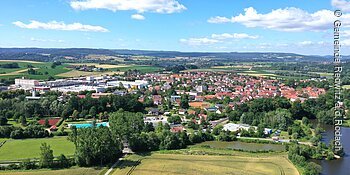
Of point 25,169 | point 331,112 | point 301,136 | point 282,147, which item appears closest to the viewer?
point 25,169

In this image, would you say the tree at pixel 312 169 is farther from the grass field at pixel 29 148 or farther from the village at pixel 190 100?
the grass field at pixel 29 148

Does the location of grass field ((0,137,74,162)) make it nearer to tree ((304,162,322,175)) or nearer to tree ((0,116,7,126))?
tree ((0,116,7,126))

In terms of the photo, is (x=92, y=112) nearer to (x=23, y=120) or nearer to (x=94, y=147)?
(x=23, y=120)

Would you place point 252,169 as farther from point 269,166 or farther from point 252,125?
point 252,125

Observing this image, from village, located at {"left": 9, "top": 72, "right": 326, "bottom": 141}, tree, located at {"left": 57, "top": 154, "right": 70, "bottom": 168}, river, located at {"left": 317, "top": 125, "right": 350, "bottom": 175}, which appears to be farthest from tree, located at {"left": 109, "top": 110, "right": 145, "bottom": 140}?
river, located at {"left": 317, "top": 125, "right": 350, "bottom": 175}

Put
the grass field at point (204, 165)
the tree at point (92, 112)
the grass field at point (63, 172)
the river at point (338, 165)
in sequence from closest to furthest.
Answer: the grass field at point (63, 172) < the grass field at point (204, 165) < the river at point (338, 165) < the tree at point (92, 112)

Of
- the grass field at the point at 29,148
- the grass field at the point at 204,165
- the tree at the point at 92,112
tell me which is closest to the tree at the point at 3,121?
the grass field at the point at 29,148

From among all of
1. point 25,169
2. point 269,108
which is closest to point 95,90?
point 269,108
